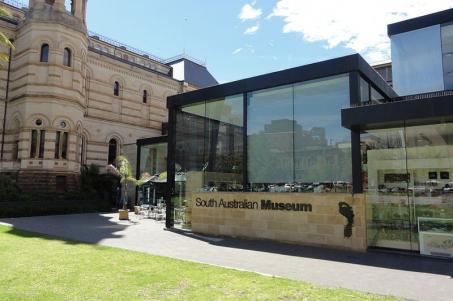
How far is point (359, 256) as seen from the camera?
11023 millimetres

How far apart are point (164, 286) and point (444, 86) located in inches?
757

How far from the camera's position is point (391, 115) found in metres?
11.4

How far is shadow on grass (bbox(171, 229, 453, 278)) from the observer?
961 centimetres

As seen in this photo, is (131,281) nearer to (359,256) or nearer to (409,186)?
(359,256)

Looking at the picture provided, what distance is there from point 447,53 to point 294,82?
11344 mm

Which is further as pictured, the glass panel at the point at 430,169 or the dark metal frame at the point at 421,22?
the dark metal frame at the point at 421,22

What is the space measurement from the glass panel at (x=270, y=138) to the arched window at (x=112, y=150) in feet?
74.8

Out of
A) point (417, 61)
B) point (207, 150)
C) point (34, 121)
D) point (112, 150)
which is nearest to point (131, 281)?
point (207, 150)

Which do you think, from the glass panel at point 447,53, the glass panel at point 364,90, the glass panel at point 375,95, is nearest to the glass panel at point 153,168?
the glass panel at point 375,95

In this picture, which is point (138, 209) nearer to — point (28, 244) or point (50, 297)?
point (28, 244)

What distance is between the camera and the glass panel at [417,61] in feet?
67.5

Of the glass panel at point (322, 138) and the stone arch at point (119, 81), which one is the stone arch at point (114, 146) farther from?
the glass panel at point (322, 138)

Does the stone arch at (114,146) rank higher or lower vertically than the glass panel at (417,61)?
lower

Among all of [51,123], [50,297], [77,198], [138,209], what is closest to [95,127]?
[51,123]
